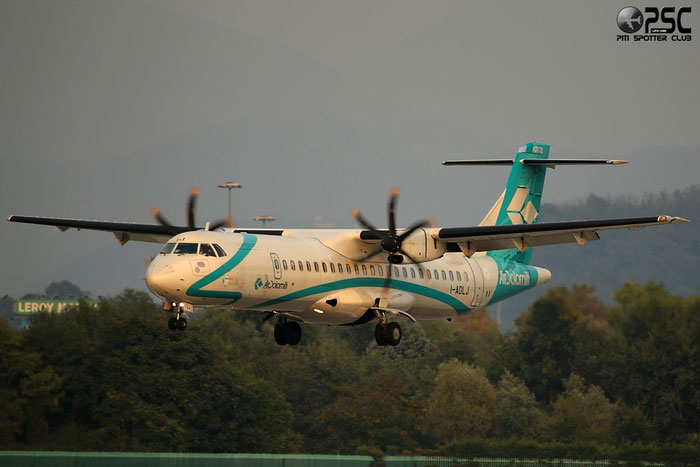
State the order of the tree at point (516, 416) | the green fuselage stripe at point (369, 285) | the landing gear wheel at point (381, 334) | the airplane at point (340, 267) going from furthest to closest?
the tree at point (516, 416) < the landing gear wheel at point (381, 334) < the green fuselage stripe at point (369, 285) < the airplane at point (340, 267)

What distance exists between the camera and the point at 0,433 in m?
51.8

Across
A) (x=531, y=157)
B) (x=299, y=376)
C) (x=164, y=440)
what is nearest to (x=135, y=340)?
(x=164, y=440)

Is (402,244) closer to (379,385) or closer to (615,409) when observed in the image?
(379,385)

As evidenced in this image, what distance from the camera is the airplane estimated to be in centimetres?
2436

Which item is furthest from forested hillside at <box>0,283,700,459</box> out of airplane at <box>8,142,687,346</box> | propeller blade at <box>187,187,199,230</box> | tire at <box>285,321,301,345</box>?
propeller blade at <box>187,187,199,230</box>

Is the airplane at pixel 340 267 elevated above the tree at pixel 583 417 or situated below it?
above

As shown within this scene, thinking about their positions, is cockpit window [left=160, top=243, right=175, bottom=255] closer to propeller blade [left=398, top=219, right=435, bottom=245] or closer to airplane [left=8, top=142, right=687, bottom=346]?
airplane [left=8, top=142, right=687, bottom=346]

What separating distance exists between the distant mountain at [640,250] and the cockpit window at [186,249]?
11843 cm

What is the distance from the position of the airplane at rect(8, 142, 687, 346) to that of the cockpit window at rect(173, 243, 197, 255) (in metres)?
0.02

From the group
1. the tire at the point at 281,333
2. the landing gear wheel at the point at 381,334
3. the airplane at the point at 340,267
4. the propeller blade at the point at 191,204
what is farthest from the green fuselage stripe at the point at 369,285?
the propeller blade at the point at 191,204

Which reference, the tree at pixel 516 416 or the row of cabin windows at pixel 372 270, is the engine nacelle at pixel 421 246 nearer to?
the row of cabin windows at pixel 372 270

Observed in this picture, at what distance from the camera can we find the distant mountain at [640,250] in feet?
460

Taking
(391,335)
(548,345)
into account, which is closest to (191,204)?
(391,335)

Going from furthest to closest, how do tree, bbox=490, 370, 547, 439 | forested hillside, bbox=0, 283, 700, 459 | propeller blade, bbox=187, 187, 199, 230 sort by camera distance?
tree, bbox=490, 370, 547, 439 < forested hillside, bbox=0, 283, 700, 459 < propeller blade, bbox=187, 187, 199, 230
